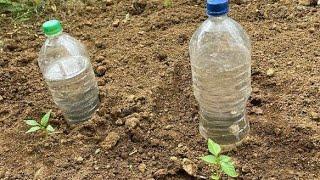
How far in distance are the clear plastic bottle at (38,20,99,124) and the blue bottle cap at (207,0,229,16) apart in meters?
0.76

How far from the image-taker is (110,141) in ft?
7.67

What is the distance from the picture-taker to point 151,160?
225 cm

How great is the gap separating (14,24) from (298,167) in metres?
1.99

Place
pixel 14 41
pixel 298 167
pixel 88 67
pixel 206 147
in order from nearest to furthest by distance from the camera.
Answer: pixel 298 167 → pixel 206 147 → pixel 88 67 → pixel 14 41

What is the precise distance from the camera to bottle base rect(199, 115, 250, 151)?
229cm

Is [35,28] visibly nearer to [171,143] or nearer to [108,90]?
[108,90]

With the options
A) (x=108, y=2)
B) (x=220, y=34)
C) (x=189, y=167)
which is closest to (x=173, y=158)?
(x=189, y=167)

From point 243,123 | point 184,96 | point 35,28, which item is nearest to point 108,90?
point 184,96

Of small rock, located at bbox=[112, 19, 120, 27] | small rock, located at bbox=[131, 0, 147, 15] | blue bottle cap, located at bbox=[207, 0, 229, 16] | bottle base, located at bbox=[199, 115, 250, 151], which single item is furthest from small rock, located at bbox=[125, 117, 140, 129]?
small rock, located at bbox=[131, 0, 147, 15]

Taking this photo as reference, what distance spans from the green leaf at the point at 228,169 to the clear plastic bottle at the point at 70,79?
780mm

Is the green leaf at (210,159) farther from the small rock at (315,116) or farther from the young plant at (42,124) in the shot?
the young plant at (42,124)

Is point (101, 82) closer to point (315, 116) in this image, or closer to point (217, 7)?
point (217, 7)

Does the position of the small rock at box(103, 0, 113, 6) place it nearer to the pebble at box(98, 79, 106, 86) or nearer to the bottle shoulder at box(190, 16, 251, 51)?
the pebble at box(98, 79, 106, 86)

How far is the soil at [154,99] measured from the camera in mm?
2227
